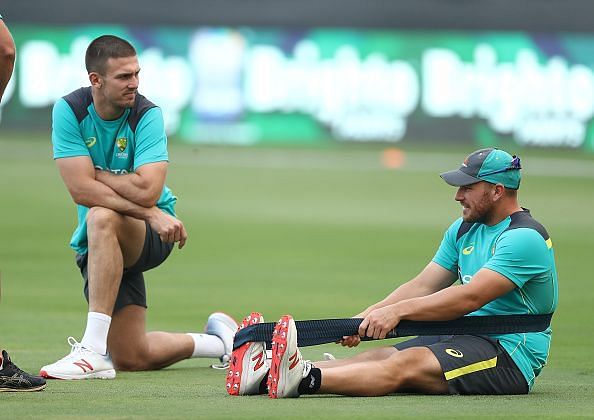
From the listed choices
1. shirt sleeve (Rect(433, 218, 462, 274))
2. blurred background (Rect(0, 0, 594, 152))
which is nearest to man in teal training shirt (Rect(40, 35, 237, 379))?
shirt sleeve (Rect(433, 218, 462, 274))

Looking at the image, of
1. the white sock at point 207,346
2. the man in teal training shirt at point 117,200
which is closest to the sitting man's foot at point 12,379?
the man in teal training shirt at point 117,200

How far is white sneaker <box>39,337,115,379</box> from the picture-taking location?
25.6 feet

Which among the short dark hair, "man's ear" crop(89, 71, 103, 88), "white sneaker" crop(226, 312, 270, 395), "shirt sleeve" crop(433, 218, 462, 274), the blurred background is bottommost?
"white sneaker" crop(226, 312, 270, 395)

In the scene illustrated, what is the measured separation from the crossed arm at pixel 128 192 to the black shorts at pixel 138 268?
0.25 metres

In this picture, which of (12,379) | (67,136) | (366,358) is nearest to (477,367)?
(366,358)

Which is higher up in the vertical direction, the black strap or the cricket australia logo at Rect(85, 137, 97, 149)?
the cricket australia logo at Rect(85, 137, 97, 149)

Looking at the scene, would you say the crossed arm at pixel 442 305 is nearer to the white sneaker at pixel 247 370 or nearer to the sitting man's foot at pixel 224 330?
the white sneaker at pixel 247 370

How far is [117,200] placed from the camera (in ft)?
27.1

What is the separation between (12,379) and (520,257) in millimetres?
2744

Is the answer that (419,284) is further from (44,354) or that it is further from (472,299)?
(44,354)

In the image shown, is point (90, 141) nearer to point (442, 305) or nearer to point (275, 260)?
point (442, 305)

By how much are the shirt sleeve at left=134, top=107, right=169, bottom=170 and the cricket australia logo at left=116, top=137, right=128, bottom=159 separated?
0.24ft

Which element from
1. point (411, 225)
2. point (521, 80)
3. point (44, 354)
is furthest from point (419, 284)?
point (521, 80)

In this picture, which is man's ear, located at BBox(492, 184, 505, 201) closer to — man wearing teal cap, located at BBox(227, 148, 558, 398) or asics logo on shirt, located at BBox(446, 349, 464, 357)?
man wearing teal cap, located at BBox(227, 148, 558, 398)
